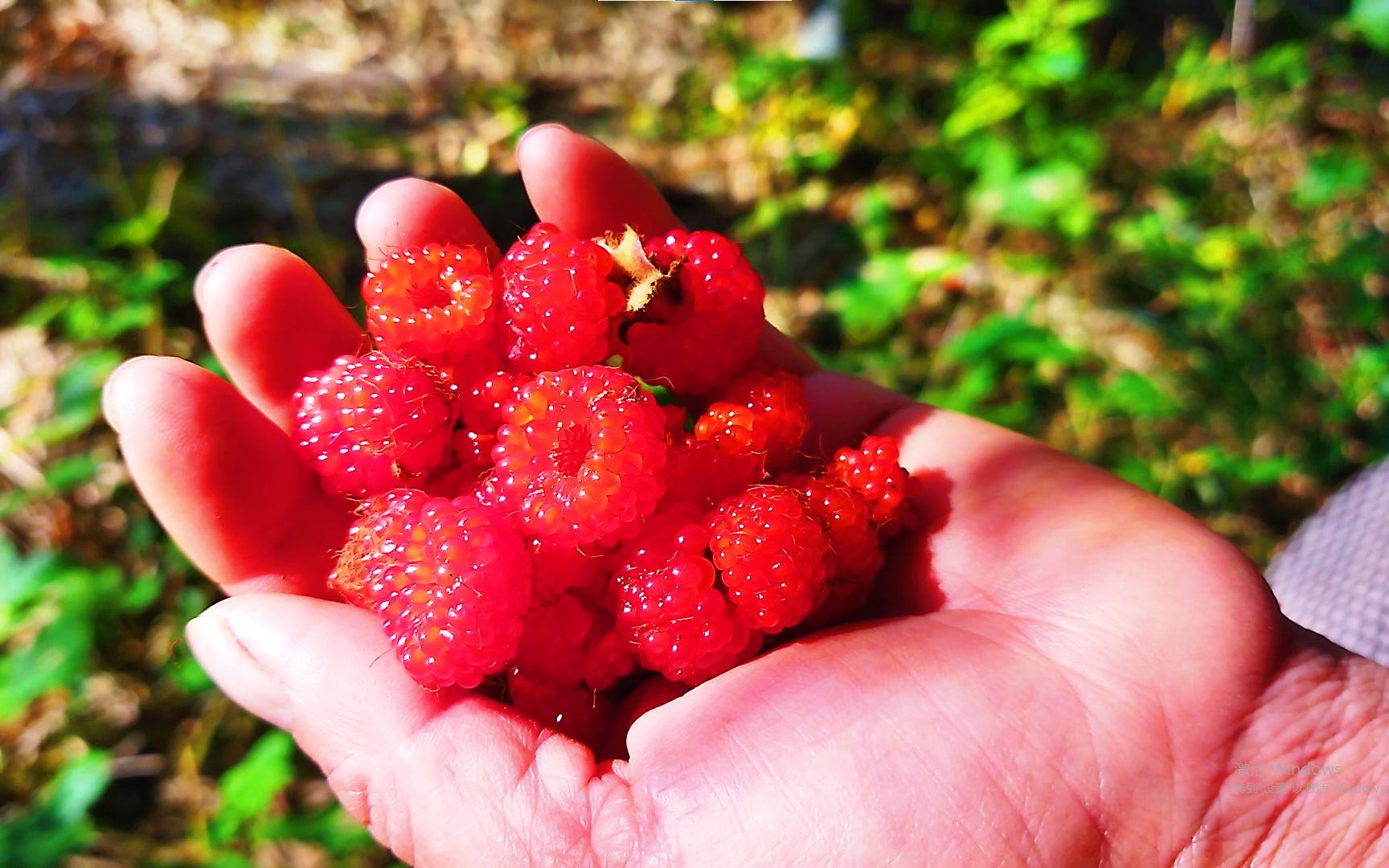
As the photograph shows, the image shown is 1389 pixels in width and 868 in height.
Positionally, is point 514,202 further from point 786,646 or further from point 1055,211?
point 786,646

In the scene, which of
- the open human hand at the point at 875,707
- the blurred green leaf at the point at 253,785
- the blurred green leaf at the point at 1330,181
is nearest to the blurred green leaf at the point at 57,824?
the blurred green leaf at the point at 253,785

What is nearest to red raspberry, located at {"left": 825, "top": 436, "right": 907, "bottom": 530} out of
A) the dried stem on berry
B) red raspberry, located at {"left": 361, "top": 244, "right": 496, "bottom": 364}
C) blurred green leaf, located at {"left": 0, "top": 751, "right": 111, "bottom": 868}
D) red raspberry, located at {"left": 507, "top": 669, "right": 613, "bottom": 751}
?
the dried stem on berry

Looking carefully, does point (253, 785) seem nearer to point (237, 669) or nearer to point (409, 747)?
point (237, 669)

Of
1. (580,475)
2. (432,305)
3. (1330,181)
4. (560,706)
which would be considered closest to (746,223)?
(1330,181)

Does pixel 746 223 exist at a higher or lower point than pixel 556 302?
lower

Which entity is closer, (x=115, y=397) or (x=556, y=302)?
(x=115, y=397)

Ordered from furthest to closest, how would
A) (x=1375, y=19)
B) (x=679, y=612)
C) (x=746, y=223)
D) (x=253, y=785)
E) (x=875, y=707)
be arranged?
1. (x=746, y=223)
2. (x=1375, y=19)
3. (x=253, y=785)
4. (x=679, y=612)
5. (x=875, y=707)

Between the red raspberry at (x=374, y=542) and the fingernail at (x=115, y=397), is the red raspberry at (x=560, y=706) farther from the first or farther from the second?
the fingernail at (x=115, y=397)
